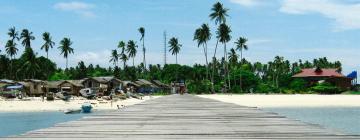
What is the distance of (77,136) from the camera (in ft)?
33.4

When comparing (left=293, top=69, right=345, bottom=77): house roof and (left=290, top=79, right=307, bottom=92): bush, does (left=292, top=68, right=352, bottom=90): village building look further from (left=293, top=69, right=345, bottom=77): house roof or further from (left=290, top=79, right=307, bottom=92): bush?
(left=290, top=79, right=307, bottom=92): bush

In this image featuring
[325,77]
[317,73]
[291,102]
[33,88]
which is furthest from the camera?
[317,73]

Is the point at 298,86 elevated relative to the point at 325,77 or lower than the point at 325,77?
lower

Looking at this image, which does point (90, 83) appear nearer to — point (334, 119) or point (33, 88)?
point (33, 88)

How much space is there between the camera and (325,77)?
127m

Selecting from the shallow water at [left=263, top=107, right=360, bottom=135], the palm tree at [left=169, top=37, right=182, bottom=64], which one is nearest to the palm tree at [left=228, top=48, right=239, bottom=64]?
the palm tree at [left=169, top=37, right=182, bottom=64]

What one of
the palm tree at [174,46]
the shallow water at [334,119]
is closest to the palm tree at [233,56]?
the palm tree at [174,46]

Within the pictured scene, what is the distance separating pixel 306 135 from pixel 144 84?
116065mm

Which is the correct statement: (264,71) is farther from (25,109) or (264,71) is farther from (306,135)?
(306,135)

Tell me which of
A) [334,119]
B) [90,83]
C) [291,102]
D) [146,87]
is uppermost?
[90,83]

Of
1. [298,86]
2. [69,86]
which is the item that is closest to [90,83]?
[69,86]

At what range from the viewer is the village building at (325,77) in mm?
126125

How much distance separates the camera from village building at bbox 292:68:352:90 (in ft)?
414

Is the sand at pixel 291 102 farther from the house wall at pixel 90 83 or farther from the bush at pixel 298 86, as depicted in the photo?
the house wall at pixel 90 83
